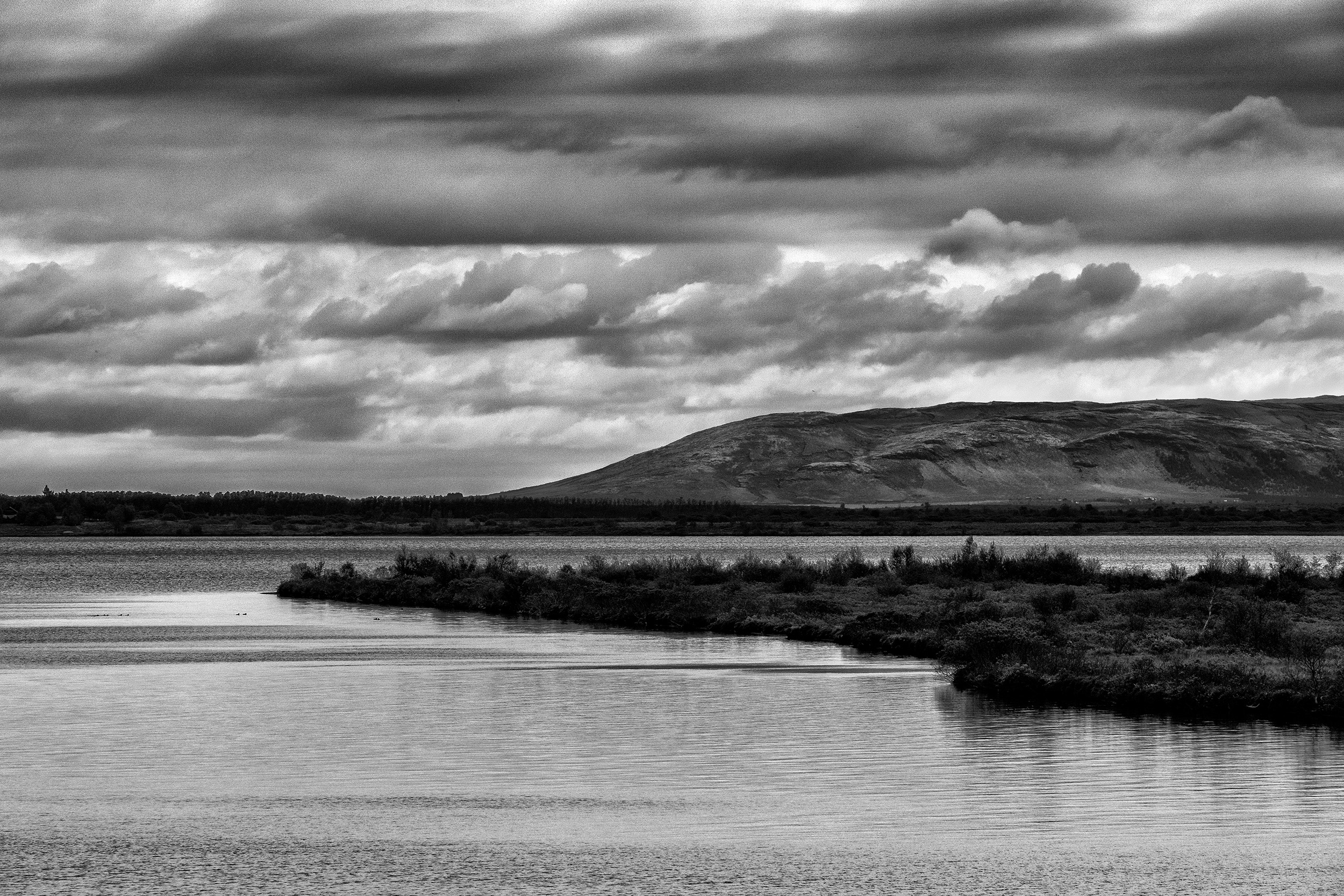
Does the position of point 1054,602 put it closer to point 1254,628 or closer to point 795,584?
point 1254,628

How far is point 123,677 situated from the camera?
1679 inches

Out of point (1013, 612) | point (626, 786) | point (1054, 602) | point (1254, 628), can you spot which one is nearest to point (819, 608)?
point (1054, 602)

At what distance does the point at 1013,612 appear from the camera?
5438 cm

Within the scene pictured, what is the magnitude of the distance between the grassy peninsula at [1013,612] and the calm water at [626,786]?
1.99m

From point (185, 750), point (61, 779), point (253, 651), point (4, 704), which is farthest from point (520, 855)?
point (253, 651)

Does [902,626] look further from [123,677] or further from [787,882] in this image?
[787,882]

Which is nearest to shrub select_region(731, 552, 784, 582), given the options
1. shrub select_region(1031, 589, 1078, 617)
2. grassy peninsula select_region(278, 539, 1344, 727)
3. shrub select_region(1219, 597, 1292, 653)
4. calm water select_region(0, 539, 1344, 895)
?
grassy peninsula select_region(278, 539, 1344, 727)

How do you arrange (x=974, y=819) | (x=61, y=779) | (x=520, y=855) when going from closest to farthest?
(x=520, y=855)
(x=974, y=819)
(x=61, y=779)

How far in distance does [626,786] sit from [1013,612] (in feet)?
104

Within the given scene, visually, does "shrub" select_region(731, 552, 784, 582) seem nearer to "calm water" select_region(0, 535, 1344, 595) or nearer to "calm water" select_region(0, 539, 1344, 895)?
"calm water" select_region(0, 535, 1344, 595)

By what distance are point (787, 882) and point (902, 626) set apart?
117ft

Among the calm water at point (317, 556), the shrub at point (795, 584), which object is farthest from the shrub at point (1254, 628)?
the calm water at point (317, 556)

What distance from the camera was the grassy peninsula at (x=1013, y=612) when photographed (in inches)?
1364

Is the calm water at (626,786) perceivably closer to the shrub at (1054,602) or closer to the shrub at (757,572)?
the shrub at (1054,602)
